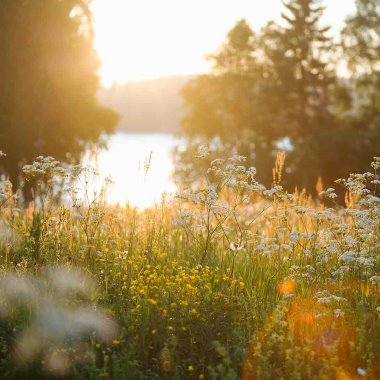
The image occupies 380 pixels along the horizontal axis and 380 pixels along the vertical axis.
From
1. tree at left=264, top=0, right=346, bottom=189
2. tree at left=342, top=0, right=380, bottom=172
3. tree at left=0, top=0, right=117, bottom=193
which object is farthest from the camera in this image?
tree at left=264, top=0, right=346, bottom=189

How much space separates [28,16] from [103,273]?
12.0m

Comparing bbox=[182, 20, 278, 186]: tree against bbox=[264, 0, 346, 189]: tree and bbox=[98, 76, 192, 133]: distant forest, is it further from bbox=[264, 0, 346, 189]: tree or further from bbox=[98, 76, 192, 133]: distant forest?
bbox=[98, 76, 192, 133]: distant forest

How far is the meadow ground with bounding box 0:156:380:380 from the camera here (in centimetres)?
431

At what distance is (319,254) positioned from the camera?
19.3 ft

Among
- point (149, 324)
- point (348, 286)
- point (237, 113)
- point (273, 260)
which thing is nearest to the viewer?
point (149, 324)

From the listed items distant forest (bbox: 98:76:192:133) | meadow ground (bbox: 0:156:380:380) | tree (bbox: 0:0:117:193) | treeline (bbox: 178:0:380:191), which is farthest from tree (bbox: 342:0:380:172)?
distant forest (bbox: 98:76:192:133)

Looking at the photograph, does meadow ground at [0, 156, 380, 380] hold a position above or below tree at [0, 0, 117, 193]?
below

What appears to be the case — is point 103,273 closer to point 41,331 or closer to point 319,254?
point 41,331

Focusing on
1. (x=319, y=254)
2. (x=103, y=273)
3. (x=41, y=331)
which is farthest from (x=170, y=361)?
(x=319, y=254)

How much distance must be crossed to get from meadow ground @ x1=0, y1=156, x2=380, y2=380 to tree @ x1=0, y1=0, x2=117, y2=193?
31.9ft

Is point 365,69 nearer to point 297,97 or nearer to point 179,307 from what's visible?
point 297,97

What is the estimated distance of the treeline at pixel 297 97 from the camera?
33.0 meters

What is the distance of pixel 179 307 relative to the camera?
4965mm

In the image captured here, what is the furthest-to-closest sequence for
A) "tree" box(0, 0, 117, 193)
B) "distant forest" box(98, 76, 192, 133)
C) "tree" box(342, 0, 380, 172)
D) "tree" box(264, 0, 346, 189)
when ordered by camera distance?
"distant forest" box(98, 76, 192, 133) → "tree" box(264, 0, 346, 189) → "tree" box(342, 0, 380, 172) → "tree" box(0, 0, 117, 193)
